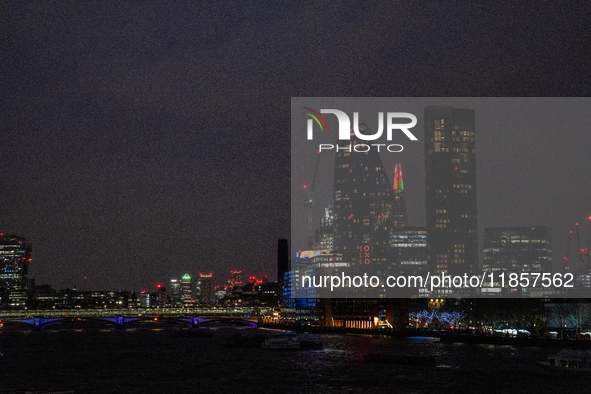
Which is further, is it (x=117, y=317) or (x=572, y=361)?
(x=117, y=317)

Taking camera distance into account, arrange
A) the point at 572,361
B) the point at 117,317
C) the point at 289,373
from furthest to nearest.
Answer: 1. the point at 117,317
2. the point at 289,373
3. the point at 572,361

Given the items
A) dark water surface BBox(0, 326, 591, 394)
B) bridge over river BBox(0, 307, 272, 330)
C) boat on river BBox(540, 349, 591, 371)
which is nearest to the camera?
dark water surface BBox(0, 326, 591, 394)

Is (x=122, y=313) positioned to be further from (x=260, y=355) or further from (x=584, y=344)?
(x=584, y=344)

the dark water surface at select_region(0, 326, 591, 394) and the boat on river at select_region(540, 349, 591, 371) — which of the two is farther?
the boat on river at select_region(540, 349, 591, 371)

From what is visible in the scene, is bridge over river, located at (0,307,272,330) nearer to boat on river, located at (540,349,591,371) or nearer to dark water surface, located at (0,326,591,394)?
dark water surface, located at (0,326,591,394)

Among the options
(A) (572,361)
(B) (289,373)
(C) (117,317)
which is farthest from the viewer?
(C) (117,317)

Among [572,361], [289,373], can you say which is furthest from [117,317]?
[572,361]

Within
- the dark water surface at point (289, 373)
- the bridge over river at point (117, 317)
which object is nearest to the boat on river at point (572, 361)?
the dark water surface at point (289, 373)

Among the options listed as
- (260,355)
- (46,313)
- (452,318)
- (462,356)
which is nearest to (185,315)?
(46,313)

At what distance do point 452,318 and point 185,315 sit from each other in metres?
79.4

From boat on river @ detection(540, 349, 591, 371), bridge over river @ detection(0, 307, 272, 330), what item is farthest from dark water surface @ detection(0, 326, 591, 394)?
bridge over river @ detection(0, 307, 272, 330)

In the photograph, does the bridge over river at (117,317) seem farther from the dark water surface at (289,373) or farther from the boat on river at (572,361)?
the boat on river at (572,361)

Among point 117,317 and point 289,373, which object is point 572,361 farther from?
point 117,317

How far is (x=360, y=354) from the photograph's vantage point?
86.8 m
